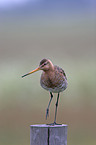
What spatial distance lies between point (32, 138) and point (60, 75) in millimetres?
1780

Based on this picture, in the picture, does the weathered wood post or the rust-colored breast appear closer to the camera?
the weathered wood post

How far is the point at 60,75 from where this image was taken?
7.06 meters

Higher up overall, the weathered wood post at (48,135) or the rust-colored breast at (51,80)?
the rust-colored breast at (51,80)

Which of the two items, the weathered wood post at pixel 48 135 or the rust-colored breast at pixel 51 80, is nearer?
the weathered wood post at pixel 48 135

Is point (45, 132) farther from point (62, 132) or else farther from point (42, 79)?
point (42, 79)

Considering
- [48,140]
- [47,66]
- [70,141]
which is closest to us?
[48,140]

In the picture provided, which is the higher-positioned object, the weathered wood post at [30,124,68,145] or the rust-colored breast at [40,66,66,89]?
the rust-colored breast at [40,66,66,89]

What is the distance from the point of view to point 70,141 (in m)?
12.0

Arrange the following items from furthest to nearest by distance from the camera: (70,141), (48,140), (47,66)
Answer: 1. (70,141)
2. (47,66)
3. (48,140)

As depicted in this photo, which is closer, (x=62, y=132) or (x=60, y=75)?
(x=62, y=132)

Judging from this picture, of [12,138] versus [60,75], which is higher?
[60,75]

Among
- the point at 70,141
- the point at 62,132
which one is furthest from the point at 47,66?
the point at 70,141

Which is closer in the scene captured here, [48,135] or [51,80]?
[48,135]

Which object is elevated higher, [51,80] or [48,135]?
[51,80]
